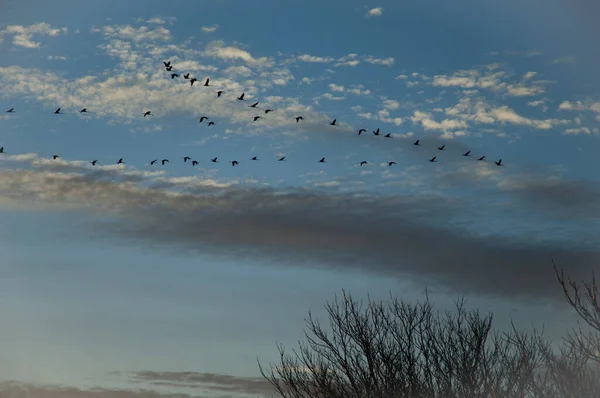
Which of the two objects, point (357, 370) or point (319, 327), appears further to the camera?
point (319, 327)

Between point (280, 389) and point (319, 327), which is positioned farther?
point (319, 327)

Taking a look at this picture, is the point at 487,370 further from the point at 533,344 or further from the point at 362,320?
the point at 362,320

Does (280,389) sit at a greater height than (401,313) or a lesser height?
lesser

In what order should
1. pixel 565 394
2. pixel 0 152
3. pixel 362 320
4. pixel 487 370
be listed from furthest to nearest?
1. pixel 0 152
2. pixel 362 320
3. pixel 487 370
4. pixel 565 394

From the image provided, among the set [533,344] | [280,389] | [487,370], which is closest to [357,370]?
[280,389]

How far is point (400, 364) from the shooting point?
882 inches

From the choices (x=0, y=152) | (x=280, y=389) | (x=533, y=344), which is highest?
(x=0, y=152)

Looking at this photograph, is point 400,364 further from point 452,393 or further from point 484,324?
point 484,324

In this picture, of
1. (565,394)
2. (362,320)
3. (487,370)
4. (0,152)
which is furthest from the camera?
(0,152)

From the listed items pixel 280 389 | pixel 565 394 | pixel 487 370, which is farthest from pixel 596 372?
pixel 280 389

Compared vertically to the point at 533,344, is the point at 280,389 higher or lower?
lower

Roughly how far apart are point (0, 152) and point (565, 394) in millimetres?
24786

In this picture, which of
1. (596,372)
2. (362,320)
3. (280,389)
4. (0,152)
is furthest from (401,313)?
(0,152)

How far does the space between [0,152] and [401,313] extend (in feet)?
62.4
